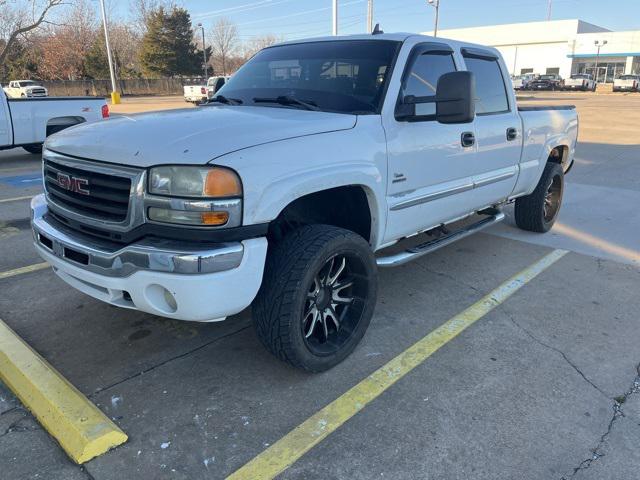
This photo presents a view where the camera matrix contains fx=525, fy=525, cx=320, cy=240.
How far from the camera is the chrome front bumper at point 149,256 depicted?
2.39 metres

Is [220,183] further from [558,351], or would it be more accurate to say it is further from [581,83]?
[581,83]

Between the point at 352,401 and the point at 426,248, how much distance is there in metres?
1.49

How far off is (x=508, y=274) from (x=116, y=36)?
65.4 metres

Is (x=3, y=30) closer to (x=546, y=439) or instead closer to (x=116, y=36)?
(x=116, y=36)

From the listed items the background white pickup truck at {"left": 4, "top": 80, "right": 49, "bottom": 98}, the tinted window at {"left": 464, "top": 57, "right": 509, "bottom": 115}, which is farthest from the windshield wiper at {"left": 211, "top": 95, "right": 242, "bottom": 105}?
the background white pickup truck at {"left": 4, "top": 80, "right": 49, "bottom": 98}

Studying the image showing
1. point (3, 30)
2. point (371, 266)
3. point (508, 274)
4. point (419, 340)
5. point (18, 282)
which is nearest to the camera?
point (371, 266)

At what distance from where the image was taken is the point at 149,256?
2430 mm

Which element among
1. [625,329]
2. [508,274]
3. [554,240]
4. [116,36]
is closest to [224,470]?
[625,329]

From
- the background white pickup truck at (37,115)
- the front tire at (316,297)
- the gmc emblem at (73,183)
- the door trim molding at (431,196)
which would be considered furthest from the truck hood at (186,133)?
the background white pickup truck at (37,115)

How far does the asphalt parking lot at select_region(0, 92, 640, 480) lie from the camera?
2391 millimetres

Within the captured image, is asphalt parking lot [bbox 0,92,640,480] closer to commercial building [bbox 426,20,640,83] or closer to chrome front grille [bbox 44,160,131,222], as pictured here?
chrome front grille [bbox 44,160,131,222]

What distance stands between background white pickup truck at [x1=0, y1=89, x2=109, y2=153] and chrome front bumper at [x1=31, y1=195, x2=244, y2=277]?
8487 millimetres

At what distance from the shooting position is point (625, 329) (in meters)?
3.70

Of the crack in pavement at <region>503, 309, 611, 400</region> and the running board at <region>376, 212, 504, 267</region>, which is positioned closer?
the crack in pavement at <region>503, 309, 611, 400</region>
